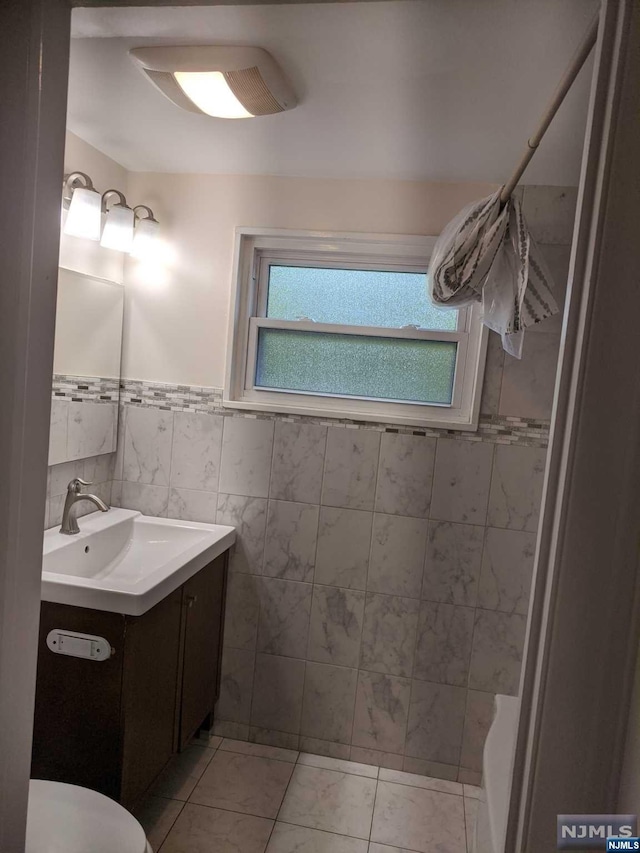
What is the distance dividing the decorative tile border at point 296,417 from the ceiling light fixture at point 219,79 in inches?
42.1

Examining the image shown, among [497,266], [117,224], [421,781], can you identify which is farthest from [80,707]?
[497,266]

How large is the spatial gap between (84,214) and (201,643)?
159 centimetres

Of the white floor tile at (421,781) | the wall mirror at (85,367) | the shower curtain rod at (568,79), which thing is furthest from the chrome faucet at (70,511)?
the shower curtain rod at (568,79)

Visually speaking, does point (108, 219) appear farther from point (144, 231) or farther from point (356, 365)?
point (356, 365)

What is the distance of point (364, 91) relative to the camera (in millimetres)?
1563

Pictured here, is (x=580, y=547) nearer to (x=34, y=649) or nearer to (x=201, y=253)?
(x=34, y=649)

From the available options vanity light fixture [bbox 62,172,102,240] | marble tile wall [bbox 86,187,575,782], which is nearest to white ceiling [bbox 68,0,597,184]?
vanity light fixture [bbox 62,172,102,240]

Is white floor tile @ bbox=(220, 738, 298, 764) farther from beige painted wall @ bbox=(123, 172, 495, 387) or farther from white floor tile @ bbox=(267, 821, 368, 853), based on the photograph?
beige painted wall @ bbox=(123, 172, 495, 387)

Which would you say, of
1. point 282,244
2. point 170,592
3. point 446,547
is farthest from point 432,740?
point 282,244

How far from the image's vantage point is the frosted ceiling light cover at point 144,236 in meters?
2.27

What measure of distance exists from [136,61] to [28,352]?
1.10m

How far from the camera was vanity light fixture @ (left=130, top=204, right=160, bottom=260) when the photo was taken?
228cm

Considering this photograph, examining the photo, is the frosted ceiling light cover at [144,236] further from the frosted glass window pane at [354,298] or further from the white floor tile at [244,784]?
the white floor tile at [244,784]
